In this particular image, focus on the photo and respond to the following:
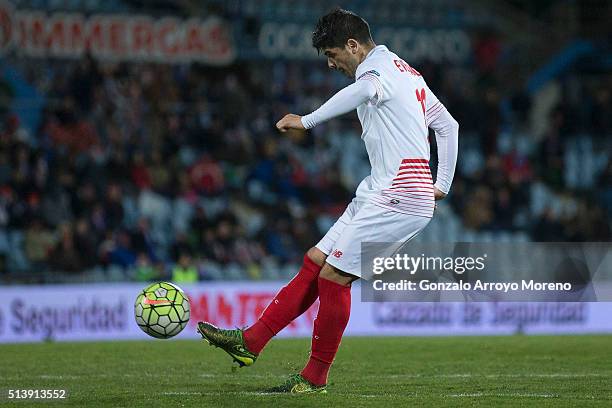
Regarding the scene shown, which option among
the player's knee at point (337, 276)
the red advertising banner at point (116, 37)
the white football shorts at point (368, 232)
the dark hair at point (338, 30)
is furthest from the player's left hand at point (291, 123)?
the red advertising banner at point (116, 37)

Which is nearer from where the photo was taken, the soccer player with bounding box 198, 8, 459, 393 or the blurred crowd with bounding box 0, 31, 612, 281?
the soccer player with bounding box 198, 8, 459, 393

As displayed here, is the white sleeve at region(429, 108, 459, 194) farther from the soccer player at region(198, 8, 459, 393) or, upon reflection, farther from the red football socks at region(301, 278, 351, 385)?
the red football socks at region(301, 278, 351, 385)

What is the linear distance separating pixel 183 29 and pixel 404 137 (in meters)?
14.8

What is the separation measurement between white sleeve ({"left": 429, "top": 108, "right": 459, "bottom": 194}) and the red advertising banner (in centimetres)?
1335

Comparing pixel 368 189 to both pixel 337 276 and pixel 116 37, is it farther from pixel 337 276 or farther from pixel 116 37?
pixel 116 37

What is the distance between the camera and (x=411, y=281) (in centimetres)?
1595

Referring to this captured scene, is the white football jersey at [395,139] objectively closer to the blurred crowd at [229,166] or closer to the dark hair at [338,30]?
the dark hair at [338,30]

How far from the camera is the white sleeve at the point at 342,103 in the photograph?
22.6 ft

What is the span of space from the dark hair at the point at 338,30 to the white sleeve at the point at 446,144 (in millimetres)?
843

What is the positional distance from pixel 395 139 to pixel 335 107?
1.89ft

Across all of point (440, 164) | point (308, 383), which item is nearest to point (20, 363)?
point (308, 383)

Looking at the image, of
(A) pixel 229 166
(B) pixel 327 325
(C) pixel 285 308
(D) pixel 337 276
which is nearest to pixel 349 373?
(C) pixel 285 308

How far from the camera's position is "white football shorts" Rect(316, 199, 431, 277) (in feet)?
23.7

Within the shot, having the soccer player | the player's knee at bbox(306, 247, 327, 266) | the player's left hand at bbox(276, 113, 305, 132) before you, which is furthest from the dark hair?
the player's knee at bbox(306, 247, 327, 266)
